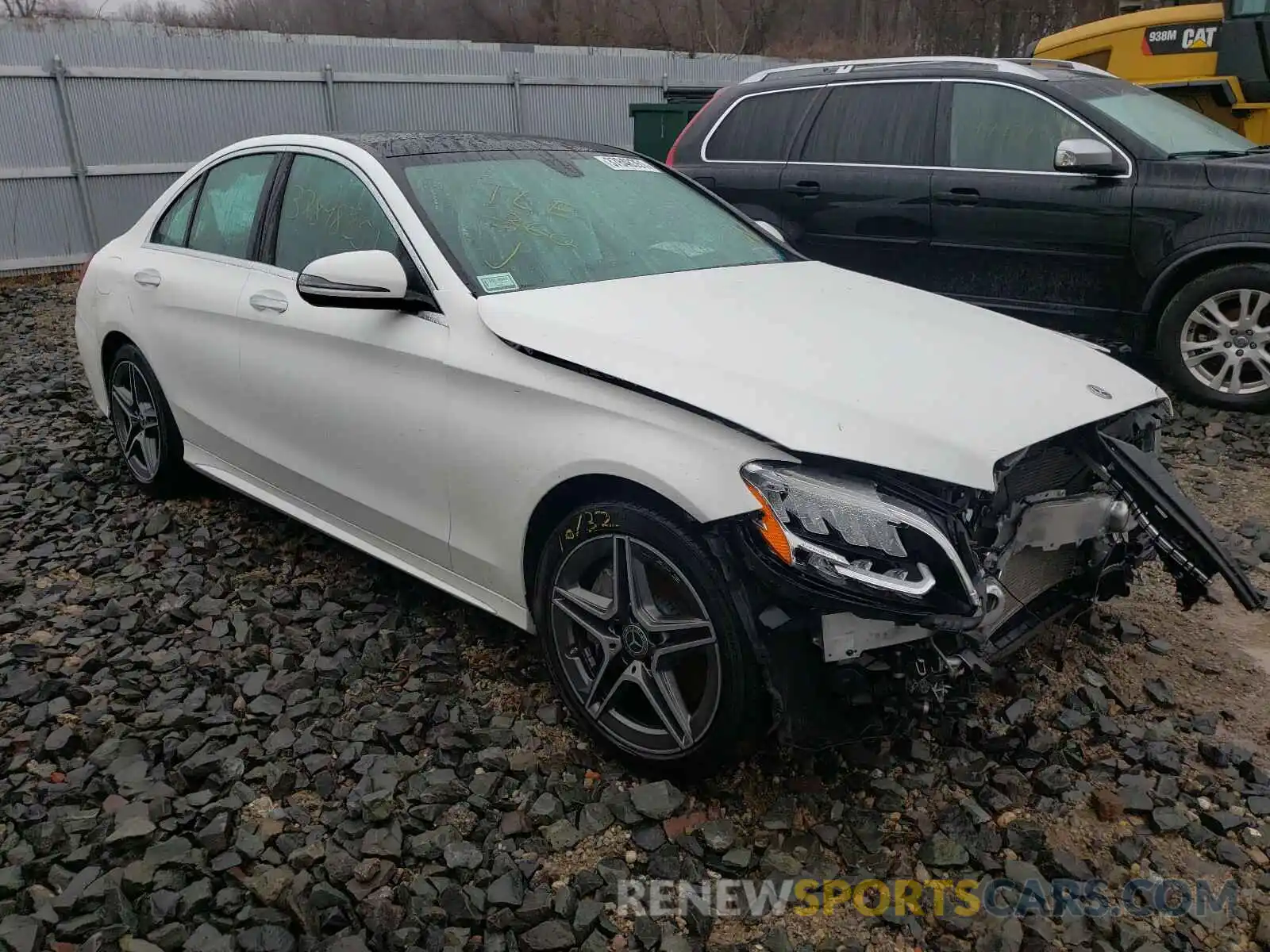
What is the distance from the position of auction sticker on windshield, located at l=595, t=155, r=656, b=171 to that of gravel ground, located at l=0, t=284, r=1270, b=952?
175 cm

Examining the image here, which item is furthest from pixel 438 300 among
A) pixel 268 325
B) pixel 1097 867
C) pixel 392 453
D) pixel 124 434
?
pixel 124 434

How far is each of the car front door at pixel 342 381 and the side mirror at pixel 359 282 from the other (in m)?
0.09

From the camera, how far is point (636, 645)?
2.52m

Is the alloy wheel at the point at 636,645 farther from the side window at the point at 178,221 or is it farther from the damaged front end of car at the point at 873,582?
the side window at the point at 178,221

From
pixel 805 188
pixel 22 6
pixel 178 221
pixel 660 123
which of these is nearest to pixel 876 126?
pixel 805 188

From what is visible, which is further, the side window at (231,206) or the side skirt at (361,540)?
the side window at (231,206)

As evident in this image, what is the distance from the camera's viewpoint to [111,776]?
8.72 feet

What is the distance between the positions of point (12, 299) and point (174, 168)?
2.88 m

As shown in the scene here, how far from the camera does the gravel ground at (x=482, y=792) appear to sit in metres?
2.20

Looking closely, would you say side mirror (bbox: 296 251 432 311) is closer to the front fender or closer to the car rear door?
the car rear door

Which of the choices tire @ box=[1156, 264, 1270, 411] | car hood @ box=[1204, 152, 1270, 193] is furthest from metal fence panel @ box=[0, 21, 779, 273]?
tire @ box=[1156, 264, 1270, 411]

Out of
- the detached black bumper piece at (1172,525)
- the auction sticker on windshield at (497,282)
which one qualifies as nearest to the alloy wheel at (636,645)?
the auction sticker on windshield at (497,282)

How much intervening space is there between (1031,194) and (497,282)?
159 inches

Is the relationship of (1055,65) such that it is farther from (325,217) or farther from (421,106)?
(421,106)
